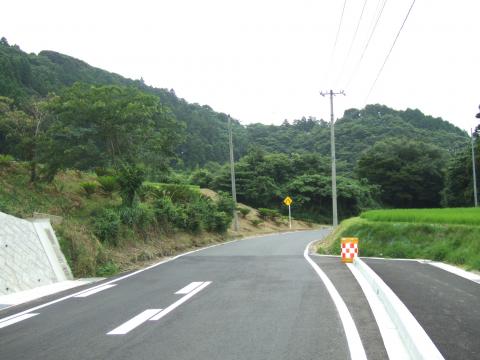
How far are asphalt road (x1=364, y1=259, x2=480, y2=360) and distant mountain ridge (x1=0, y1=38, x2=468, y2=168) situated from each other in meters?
57.0

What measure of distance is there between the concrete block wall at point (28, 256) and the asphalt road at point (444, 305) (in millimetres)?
8836

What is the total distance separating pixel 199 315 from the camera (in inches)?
323

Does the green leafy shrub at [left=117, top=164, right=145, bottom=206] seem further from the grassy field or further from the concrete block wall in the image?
the grassy field

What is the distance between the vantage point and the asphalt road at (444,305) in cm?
595

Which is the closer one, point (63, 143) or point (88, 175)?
point (63, 143)

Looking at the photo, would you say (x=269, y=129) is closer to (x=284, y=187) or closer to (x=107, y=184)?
(x=284, y=187)

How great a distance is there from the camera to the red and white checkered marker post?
1716 centimetres

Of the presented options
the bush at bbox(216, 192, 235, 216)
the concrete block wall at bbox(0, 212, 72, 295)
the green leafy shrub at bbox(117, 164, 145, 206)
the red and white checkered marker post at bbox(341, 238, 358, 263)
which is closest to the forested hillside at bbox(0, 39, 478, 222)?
the green leafy shrub at bbox(117, 164, 145, 206)

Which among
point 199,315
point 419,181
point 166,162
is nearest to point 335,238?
point 166,162

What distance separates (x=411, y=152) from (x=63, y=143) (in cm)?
6173

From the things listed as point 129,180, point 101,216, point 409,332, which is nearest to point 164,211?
point 129,180

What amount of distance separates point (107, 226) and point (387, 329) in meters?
13.8

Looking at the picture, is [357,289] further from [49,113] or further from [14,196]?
[49,113]

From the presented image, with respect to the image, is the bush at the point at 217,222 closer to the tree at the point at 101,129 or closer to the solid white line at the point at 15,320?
the tree at the point at 101,129
